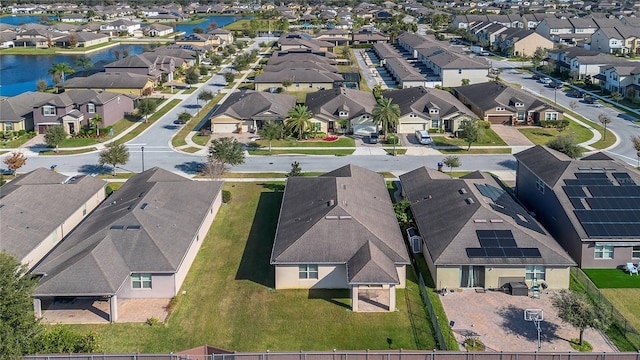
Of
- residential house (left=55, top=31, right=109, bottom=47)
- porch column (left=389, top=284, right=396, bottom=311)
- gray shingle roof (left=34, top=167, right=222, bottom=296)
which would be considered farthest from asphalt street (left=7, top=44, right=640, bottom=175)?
residential house (left=55, top=31, right=109, bottom=47)

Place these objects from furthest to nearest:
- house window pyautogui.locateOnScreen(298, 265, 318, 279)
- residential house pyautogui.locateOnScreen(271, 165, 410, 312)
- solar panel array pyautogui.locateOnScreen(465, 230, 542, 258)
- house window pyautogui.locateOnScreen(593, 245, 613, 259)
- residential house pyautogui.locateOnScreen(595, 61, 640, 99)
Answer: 1. residential house pyautogui.locateOnScreen(595, 61, 640, 99)
2. house window pyautogui.locateOnScreen(593, 245, 613, 259)
3. house window pyautogui.locateOnScreen(298, 265, 318, 279)
4. solar panel array pyautogui.locateOnScreen(465, 230, 542, 258)
5. residential house pyautogui.locateOnScreen(271, 165, 410, 312)

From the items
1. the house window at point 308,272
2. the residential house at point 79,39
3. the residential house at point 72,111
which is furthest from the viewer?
the residential house at point 79,39

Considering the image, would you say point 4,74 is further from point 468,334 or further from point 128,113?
point 468,334

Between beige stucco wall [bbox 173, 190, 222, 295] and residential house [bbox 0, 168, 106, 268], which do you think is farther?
residential house [bbox 0, 168, 106, 268]

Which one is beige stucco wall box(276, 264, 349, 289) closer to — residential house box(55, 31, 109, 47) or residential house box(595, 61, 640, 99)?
residential house box(595, 61, 640, 99)

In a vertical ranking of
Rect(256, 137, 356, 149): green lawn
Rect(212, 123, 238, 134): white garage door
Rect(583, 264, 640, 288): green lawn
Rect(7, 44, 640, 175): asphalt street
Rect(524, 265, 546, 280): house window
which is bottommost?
Rect(583, 264, 640, 288): green lawn

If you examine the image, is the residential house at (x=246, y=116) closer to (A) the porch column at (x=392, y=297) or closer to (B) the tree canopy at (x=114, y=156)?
(B) the tree canopy at (x=114, y=156)

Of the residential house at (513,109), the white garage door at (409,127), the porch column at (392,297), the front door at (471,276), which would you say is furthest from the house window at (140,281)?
the residential house at (513,109)

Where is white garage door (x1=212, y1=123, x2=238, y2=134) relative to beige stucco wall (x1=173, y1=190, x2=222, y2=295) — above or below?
above

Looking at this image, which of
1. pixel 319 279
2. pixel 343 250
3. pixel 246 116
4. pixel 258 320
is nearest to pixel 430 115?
pixel 246 116
